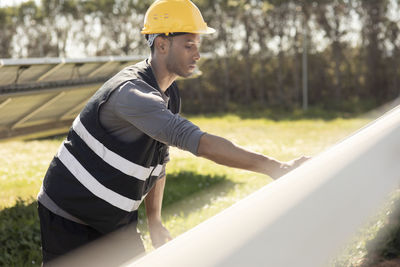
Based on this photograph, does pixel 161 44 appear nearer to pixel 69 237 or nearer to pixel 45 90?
pixel 69 237

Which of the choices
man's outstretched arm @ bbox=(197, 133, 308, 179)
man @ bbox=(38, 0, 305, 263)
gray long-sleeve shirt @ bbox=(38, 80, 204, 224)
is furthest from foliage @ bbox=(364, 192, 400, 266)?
man @ bbox=(38, 0, 305, 263)

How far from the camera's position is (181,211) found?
6340 mm

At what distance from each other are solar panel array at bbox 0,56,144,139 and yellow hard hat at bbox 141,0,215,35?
3.85 meters

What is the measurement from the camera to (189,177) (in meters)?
8.13

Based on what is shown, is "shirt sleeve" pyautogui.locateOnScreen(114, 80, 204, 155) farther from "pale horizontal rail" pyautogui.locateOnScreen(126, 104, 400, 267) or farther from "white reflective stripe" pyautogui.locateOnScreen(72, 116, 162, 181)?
"pale horizontal rail" pyautogui.locateOnScreen(126, 104, 400, 267)

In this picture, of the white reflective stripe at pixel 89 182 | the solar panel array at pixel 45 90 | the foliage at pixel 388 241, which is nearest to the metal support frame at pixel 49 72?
the solar panel array at pixel 45 90

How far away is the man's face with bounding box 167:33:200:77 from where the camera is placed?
2.38m

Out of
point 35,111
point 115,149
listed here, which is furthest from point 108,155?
point 35,111

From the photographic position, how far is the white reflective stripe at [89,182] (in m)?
2.36

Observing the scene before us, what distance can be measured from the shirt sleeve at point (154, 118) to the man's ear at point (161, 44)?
1.15 ft

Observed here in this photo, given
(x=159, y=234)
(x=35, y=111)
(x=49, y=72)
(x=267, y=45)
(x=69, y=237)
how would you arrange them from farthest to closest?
(x=267, y=45), (x=35, y=111), (x=49, y=72), (x=159, y=234), (x=69, y=237)

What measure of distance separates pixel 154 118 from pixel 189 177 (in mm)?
6186

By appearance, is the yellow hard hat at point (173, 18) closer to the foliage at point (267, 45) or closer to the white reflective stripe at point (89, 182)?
the white reflective stripe at point (89, 182)

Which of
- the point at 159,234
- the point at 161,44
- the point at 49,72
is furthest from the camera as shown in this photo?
the point at 49,72
